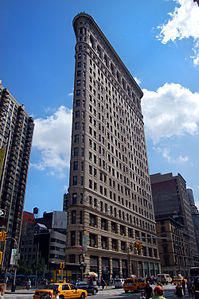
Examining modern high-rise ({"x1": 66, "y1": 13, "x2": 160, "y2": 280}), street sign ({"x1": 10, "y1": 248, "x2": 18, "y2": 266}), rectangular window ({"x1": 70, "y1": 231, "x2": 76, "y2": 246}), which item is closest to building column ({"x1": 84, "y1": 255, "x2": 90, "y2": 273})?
modern high-rise ({"x1": 66, "y1": 13, "x2": 160, "y2": 280})

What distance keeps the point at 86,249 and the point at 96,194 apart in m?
12.5

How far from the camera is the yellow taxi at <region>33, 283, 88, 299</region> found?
71.2 ft

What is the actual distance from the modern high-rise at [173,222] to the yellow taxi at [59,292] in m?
81.5

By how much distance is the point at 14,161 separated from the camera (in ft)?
354

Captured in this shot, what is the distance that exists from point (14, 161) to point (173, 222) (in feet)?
226

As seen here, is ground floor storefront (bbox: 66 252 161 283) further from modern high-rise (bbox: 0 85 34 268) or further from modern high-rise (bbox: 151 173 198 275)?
modern high-rise (bbox: 0 85 34 268)

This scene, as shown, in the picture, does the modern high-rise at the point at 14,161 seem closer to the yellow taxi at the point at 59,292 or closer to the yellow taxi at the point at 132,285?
the yellow taxi at the point at 132,285

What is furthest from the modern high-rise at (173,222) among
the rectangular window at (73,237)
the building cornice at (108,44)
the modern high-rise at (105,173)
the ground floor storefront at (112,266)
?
the rectangular window at (73,237)

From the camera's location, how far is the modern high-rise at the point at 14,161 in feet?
318

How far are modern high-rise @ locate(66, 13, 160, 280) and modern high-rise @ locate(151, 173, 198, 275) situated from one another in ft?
74.3

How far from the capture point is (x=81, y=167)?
52.6m

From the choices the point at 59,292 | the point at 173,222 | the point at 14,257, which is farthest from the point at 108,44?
the point at 59,292

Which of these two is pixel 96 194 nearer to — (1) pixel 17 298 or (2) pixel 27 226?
(1) pixel 17 298

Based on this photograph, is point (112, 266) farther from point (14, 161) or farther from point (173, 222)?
point (14, 161)
